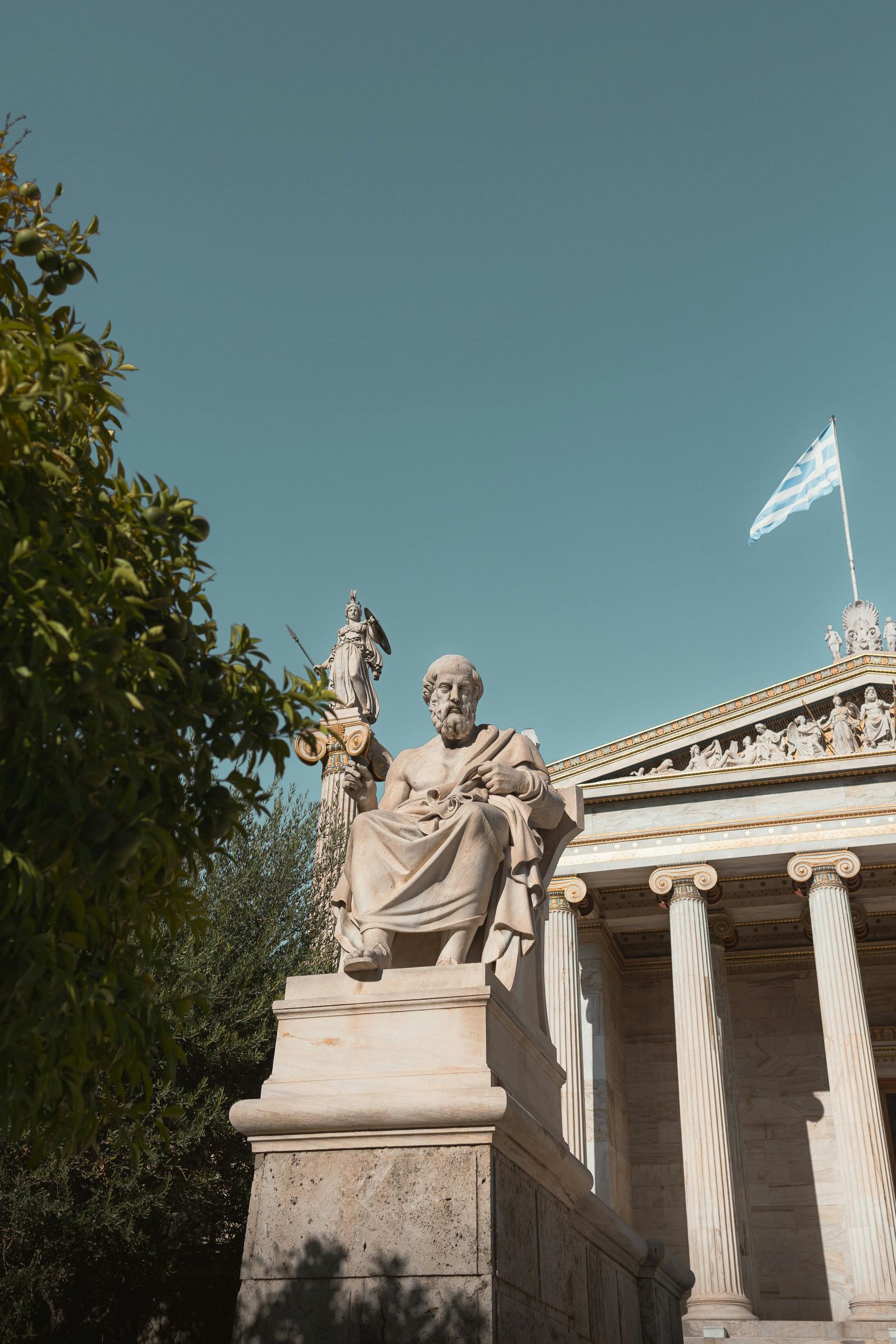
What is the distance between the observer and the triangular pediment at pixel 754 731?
25.1 metres

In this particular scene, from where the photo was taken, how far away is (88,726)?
340 centimetres

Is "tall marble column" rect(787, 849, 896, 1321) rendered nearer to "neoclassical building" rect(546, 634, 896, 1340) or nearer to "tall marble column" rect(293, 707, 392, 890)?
"neoclassical building" rect(546, 634, 896, 1340)

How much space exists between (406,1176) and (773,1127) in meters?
23.1

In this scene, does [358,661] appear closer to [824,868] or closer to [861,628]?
[824,868]

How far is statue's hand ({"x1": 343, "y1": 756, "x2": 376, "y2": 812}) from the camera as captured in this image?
6.88m

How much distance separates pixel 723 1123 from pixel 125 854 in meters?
20.1

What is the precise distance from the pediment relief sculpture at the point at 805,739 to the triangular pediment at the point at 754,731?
0.7 inches

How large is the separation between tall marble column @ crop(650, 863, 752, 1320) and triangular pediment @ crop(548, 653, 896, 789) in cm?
259

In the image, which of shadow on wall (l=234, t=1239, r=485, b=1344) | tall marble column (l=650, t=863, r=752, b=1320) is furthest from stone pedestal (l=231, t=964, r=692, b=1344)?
tall marble column (l=650, t=863, r=752, b=1320)

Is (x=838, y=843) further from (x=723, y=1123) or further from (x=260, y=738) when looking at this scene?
(x=260, y=738)

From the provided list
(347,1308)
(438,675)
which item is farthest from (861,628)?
(347,1308)

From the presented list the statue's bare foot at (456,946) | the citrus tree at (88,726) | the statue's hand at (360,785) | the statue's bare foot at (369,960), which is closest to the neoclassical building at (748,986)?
the statue's hand at (360,785)

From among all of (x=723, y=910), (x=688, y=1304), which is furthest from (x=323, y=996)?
(x=723, y=910)

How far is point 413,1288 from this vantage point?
177 inches
